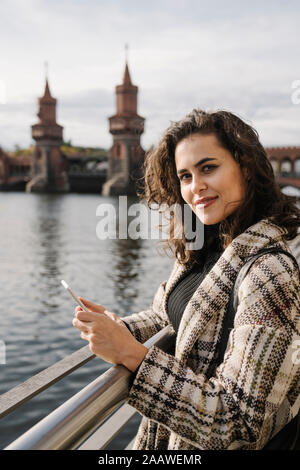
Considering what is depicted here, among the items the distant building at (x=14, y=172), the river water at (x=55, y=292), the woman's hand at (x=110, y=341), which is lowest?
the river water at (x=55, y=292)

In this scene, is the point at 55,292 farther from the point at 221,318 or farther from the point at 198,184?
the point at 221,318

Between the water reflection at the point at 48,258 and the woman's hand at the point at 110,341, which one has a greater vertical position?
the woman's hand at the point at 110,341

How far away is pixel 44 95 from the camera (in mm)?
66000

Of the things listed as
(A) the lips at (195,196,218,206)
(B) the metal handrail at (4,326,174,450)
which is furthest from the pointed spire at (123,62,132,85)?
(B) the metal handrail at (4,326,174,450)

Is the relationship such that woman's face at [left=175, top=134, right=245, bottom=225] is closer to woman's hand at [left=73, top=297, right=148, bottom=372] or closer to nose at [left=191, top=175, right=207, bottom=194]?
nose at [left=191, top=175, right=207, bottom=194]

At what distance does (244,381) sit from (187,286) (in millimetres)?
538

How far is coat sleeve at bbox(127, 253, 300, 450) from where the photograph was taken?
3.51 feet

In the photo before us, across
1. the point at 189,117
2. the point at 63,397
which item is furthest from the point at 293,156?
the point at 189,117

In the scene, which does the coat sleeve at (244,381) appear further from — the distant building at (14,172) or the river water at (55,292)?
the distant building at (14,172)

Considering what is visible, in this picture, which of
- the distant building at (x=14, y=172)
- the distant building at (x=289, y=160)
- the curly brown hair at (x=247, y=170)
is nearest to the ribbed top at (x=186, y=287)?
the curly brown hair at (x=247, y=170)

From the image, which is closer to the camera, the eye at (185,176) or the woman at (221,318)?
the woman at (221,318)

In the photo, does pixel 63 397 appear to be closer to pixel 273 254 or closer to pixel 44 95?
pixel 273 254

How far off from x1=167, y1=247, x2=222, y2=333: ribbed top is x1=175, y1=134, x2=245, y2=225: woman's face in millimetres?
182

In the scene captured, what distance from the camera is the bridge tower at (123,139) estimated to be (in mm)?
54938
